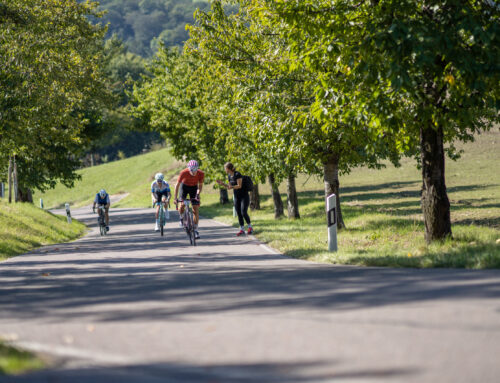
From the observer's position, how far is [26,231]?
2098cm

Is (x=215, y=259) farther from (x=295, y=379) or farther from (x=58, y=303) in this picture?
(x=295, y=379)

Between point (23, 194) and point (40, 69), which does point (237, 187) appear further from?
point (23, 194)

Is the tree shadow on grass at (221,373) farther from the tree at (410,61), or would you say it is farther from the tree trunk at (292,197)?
the tree trunk at (292,197)

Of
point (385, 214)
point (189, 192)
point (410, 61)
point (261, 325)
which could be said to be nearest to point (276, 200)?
point (385, 214)

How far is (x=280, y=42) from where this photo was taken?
17.2 meters

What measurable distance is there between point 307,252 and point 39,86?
916 centimetres

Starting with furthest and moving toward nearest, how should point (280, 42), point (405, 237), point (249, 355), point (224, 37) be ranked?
point (224, 37) → point (280, 42) → point (405, 237) → point (249, 355)

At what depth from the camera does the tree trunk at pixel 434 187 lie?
1216cm

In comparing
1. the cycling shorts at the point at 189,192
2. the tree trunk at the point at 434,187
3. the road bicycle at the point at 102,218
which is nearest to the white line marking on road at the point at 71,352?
the tree trunk at the point at 434,187

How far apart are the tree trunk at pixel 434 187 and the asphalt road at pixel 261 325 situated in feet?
9.50

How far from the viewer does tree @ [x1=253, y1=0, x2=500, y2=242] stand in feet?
32.8

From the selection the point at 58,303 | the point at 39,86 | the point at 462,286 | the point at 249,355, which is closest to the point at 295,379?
the point at 249,355

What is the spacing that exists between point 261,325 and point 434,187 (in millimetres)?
7314

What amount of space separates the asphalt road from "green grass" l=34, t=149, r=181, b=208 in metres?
55.6
